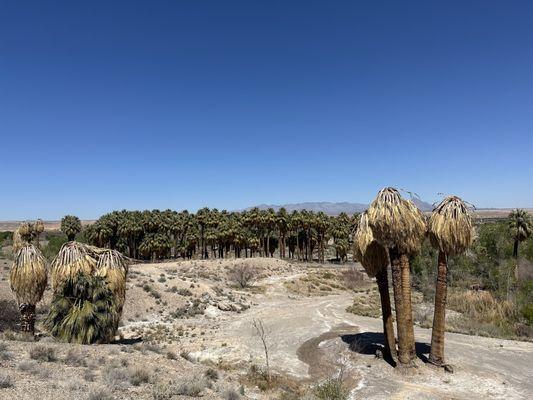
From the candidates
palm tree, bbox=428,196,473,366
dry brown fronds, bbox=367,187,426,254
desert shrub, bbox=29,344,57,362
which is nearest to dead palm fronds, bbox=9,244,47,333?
desert shrub, bbox=29,344,57,362

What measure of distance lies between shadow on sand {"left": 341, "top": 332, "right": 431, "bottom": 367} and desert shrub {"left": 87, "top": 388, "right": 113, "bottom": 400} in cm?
1279

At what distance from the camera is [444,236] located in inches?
685

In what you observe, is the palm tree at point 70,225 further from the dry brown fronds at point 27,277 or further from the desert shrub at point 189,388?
the desert shrub at point 189,388

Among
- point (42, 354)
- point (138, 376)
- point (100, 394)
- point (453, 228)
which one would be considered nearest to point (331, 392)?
point (138, 376)

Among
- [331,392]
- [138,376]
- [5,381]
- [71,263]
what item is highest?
[71,263]

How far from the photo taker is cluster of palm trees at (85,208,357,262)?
72.9m

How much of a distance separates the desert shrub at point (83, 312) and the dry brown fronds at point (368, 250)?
1243 centimetres

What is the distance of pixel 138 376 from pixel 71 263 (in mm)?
9488

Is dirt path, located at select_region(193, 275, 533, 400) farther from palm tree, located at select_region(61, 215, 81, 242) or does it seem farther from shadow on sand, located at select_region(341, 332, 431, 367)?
palm tree, located at select_region(61, 215, 81, 242)

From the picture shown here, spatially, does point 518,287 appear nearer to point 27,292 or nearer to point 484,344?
point 484,344

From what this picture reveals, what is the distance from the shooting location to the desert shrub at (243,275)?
52.8m

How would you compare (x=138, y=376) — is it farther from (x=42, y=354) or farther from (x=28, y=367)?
(x=42, y=354)

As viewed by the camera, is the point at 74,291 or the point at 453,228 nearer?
the point at 453,228

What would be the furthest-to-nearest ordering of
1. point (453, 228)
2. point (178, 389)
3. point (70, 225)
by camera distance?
point (70, 225) → point (453, 228) → point (178, 389)
